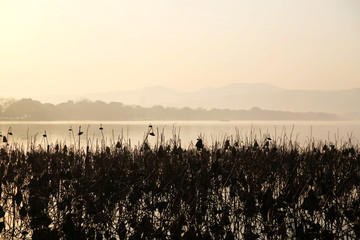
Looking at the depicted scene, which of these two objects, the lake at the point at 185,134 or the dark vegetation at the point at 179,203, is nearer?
the dark vegetation at the point at 179,203

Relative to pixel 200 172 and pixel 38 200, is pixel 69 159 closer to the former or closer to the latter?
pixel 200 172

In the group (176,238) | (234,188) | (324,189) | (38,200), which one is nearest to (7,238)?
(38,200)

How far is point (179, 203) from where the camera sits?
5020mm

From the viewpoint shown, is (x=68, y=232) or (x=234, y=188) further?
(x=234, y=188)

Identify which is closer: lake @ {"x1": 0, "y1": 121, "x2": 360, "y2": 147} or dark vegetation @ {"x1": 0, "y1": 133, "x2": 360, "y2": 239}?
dark vegetation @ {"x1": 0, "y1": 133, "x2": 360, "y2": 239}

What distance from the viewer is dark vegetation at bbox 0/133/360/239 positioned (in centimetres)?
371

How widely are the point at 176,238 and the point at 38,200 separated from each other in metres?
1.45

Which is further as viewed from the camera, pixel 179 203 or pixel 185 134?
pixel 185 134

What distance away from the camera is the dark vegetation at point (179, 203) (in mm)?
3705

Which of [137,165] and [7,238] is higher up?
[137,165]

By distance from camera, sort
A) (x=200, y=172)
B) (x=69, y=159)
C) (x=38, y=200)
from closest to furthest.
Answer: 1. (x=38, y=200)
2. (x=200, y=172)
3. (x=69, y=159)

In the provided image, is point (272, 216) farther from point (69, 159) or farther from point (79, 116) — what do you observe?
point (79, 116)

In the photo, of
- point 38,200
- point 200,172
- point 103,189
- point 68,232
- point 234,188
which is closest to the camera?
point 68,232

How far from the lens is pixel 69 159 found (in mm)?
8344
